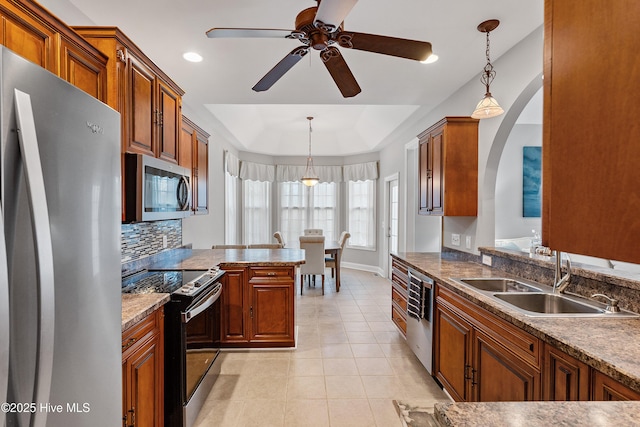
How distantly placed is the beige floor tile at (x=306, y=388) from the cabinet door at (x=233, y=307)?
0.77m

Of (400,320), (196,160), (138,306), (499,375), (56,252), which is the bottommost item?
(400,320)

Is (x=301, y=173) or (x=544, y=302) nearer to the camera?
(x=544, y=302)

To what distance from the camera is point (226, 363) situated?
2959 mm

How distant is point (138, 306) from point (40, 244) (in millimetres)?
979

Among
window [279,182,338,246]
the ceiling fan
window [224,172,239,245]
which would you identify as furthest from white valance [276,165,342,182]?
the ceiling fan

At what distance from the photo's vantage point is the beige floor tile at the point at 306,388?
2.46m

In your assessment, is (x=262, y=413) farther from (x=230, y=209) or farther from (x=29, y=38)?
(x=230, y=209)

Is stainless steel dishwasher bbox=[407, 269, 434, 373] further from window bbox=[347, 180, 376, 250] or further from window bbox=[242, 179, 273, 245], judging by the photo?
window bbox=[242, 179, 273, 245]

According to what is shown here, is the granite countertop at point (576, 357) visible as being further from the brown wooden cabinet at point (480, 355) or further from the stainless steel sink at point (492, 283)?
the stainless steel sink at point (492, 283)

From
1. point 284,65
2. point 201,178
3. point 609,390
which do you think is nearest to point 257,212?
point 201,178

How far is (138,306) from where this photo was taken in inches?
65.9

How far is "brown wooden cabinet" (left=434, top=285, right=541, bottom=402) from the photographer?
1501 millimetres

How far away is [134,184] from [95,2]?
1.23m

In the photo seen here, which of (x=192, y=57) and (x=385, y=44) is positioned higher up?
(x=192, y=57)
